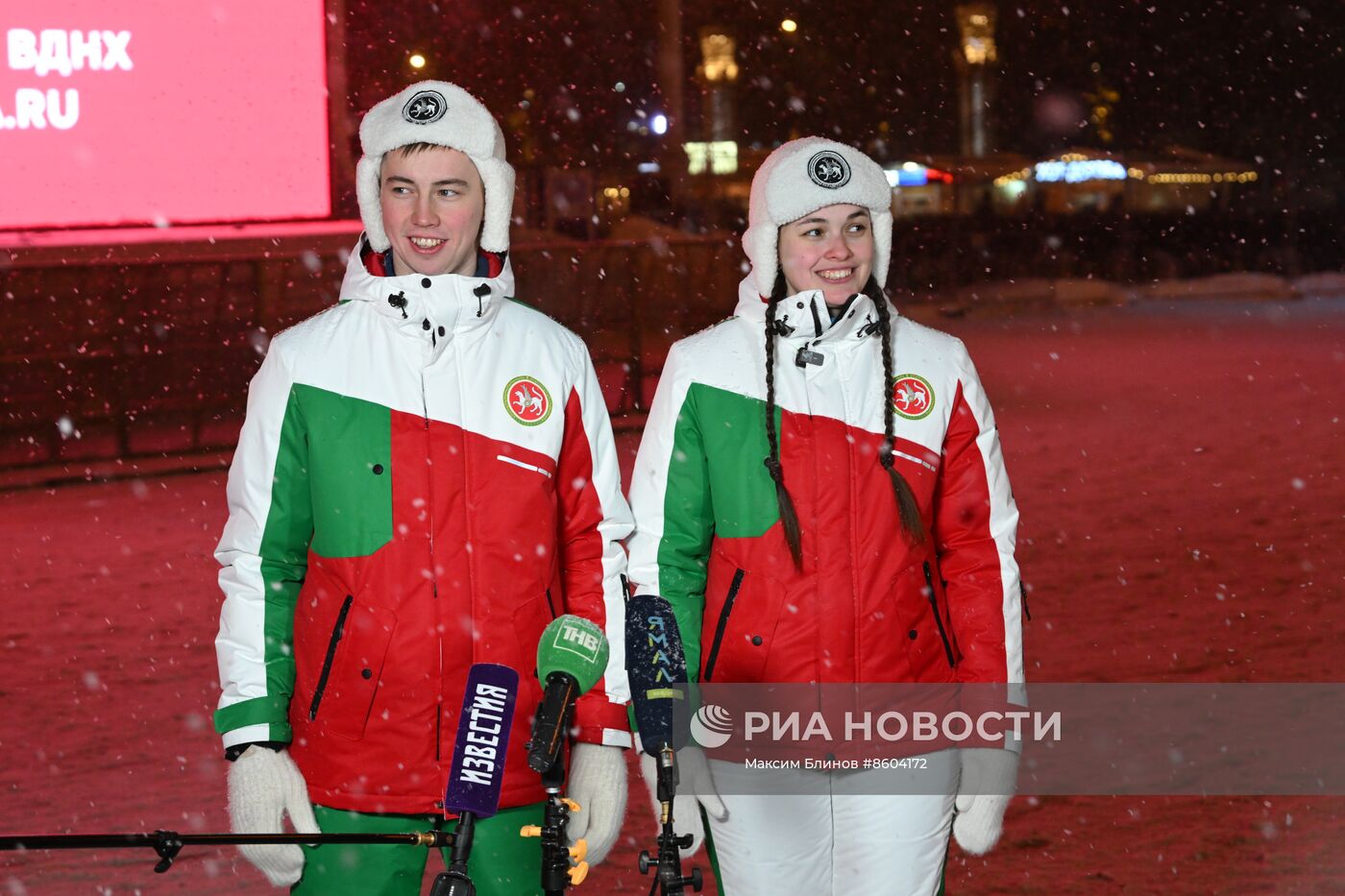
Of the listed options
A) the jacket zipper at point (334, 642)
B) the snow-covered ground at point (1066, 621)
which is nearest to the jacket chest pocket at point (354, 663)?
the jacket zipper at point (334, 642)

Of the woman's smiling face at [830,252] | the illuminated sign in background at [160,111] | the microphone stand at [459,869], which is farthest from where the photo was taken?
the illuminated sign in background at [160,111]

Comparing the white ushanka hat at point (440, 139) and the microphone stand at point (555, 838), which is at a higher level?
the white ushanka hat at point (440, 139)

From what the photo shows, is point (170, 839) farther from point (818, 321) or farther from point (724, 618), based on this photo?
point (818, 321)

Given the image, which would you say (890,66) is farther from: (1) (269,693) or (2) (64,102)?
(1) (269,693)

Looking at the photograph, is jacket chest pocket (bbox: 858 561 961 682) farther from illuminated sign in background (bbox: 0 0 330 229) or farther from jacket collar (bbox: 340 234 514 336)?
illuminated sign in background (bbox: 0 0 330 229)

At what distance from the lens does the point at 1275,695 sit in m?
6.81

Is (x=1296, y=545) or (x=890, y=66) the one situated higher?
(x=890, y=66)

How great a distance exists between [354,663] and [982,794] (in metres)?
1.13

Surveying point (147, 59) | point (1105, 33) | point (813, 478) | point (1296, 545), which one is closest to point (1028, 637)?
point (1296, 545)

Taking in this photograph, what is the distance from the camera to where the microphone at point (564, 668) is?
2.02 m

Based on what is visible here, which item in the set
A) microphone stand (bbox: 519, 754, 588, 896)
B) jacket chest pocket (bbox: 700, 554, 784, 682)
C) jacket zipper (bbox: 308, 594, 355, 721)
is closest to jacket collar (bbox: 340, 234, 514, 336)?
jacket zipper (bbox: 308, 594, 355, 721)

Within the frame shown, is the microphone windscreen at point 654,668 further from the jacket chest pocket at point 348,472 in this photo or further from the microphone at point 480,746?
the jacket chest pocket at point 348,472

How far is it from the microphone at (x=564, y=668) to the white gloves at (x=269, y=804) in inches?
34.2

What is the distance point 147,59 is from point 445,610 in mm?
12570
